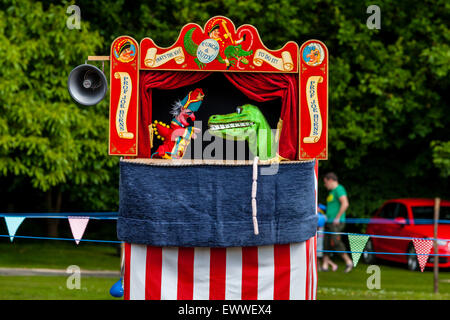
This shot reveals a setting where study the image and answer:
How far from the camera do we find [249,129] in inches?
205

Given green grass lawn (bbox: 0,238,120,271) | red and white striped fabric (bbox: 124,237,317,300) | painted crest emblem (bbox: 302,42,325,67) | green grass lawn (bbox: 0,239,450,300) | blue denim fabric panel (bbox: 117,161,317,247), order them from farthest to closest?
1. green grass lawn (bbox: 0,238,120,271)
2. green grass lawn (bbox: 0,239,450,300)
3. painted crest emblem (bbox: 302,42,325,67)
4. red and white striped fabric (bbox: 124,237,317,300)
5. blue denim fabric panel (bbox: 117,161,317,247)

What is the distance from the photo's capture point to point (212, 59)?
507cm

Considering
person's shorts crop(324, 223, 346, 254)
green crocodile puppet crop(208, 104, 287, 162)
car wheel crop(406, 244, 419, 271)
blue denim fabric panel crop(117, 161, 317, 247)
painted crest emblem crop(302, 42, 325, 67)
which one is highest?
painted crest emblem crop(302, 42, 325, 67)

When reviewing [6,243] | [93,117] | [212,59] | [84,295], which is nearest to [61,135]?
[93,117]

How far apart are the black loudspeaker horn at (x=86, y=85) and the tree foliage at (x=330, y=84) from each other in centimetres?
514

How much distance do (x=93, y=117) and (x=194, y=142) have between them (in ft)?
19.7

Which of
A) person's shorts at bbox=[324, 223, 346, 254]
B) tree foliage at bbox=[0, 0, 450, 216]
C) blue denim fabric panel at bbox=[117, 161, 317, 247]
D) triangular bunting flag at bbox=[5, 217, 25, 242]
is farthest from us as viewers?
tree foliage at bbox=[0, 0, 450, 216]

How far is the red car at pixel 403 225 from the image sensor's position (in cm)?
1114

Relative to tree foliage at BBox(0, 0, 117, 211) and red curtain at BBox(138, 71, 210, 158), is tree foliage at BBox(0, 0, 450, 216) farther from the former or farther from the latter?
red curtain at BBox(138, 71, 210, 158)

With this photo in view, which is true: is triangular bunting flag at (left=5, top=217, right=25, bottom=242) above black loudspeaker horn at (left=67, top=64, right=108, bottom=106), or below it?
below

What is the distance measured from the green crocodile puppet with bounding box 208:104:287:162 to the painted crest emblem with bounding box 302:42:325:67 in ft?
1.88

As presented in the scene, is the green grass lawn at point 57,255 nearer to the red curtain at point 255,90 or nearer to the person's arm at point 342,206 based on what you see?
the person's arm at point 342,206

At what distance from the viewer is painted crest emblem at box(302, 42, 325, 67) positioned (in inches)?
197

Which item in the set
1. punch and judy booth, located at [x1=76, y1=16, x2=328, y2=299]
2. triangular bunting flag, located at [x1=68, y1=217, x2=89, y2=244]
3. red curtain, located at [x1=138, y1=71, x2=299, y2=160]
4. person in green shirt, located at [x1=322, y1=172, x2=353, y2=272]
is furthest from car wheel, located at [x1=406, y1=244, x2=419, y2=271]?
triangular bunting flag, located at [x1=68, y1=217, x2=89, y2=244]
